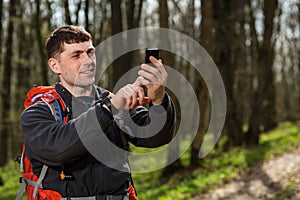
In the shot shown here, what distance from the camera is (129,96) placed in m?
2.15

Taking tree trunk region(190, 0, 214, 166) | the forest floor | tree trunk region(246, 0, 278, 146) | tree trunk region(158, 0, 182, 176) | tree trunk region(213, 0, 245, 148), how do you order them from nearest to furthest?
the forest floor → tree trunk region(158, 0, 182, 176) → tree trunk region(190, 0, 214, 166) → tree trunk region(246, 0, 278, 146) → tree trunk region(213, 0, 245, 148)

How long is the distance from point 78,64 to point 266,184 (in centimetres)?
744

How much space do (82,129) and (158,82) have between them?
1.52ft

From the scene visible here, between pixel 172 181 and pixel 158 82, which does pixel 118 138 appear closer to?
pixel 158 82

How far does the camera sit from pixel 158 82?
2.21m

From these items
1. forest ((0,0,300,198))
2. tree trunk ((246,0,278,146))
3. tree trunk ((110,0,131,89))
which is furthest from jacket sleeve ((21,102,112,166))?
tree trunk ((246,0,278,146))

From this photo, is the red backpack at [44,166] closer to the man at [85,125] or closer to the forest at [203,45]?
the man at [85,125]

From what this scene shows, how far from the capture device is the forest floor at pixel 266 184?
8.45 m

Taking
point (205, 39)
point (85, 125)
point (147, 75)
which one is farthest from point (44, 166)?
point (205, 39)

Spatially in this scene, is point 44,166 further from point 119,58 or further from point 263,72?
point 263,72

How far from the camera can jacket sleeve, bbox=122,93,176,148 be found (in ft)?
8.20

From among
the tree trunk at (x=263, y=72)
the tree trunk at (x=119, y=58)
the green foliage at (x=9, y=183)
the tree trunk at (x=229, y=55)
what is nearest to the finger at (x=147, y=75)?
the green foliage at (x=9, y=183)

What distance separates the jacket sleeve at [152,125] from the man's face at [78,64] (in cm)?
35

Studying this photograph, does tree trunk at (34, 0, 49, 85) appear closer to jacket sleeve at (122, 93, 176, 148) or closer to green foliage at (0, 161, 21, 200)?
green foliage at (0, 161, 21, 200)
